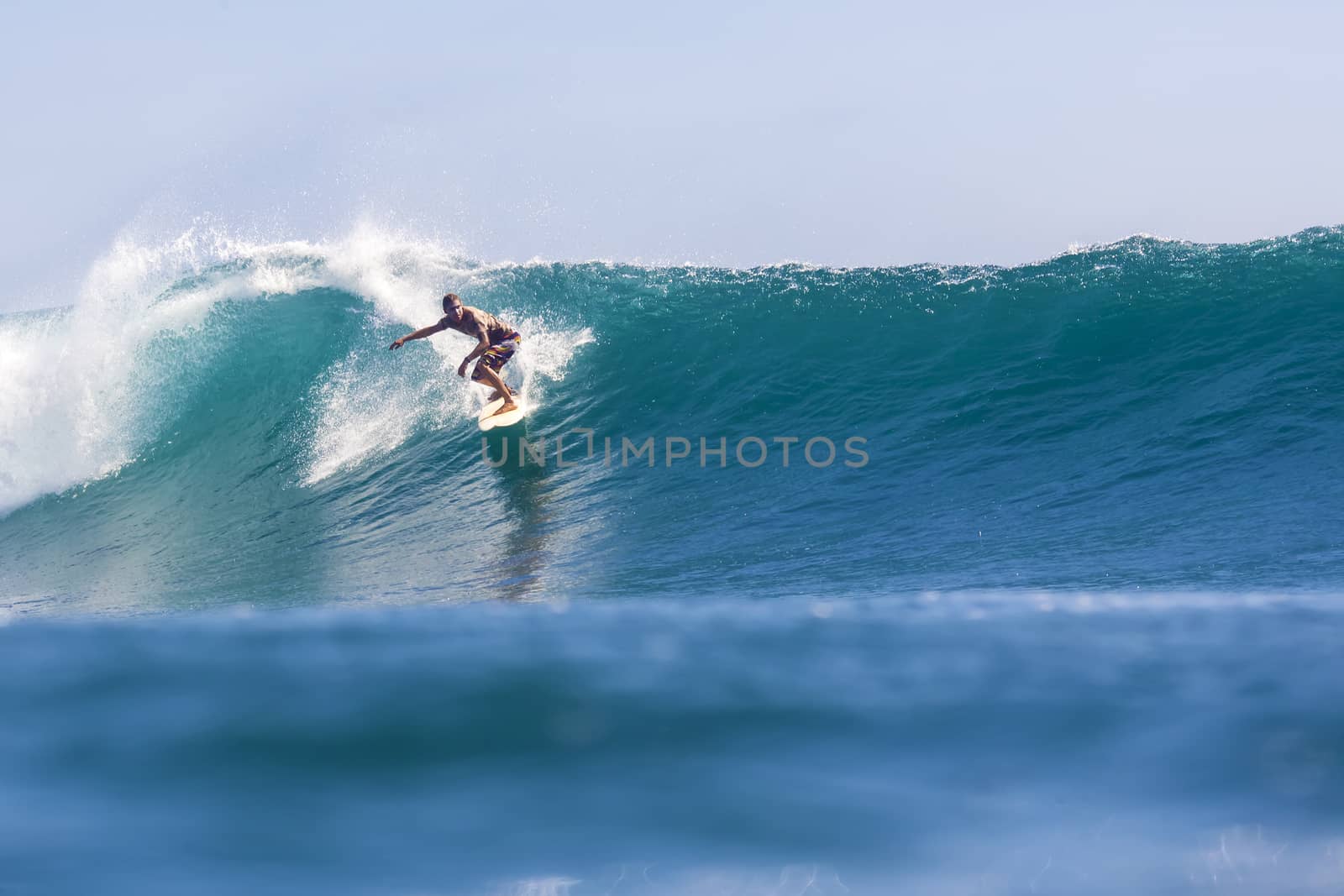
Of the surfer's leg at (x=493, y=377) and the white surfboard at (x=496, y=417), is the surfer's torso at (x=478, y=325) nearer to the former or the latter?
the surfer's leg at (x=493, y=377)

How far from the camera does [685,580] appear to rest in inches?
253

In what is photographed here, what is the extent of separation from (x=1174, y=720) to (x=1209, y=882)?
94 centimetres

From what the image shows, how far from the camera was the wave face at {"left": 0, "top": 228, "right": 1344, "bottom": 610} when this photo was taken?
6.84 metres

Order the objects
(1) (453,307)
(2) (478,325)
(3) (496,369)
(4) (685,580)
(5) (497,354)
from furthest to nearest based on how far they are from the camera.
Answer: (3) (496,369)
(5) (497,354)
(2) (478,325)
(1) (453,307)
(4) (685,580)

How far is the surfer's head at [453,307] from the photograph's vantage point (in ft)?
31.9

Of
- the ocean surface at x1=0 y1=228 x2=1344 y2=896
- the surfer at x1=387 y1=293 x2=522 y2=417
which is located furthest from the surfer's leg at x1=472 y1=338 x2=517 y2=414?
the ocean surface at x1=0 y1=228 x2=1344 y2=896

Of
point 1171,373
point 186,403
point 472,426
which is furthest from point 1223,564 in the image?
point 186,403

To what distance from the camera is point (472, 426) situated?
10531mm

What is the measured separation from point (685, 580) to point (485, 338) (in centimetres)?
428

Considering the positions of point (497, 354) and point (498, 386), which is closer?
point (497, 354)

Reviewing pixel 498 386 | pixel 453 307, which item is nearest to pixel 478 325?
pixel 453 307

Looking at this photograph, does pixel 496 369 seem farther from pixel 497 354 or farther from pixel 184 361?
pixel 184 361

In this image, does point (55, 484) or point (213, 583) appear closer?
point (213, 583)

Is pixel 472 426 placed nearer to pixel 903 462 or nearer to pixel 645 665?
pixel 903 462
